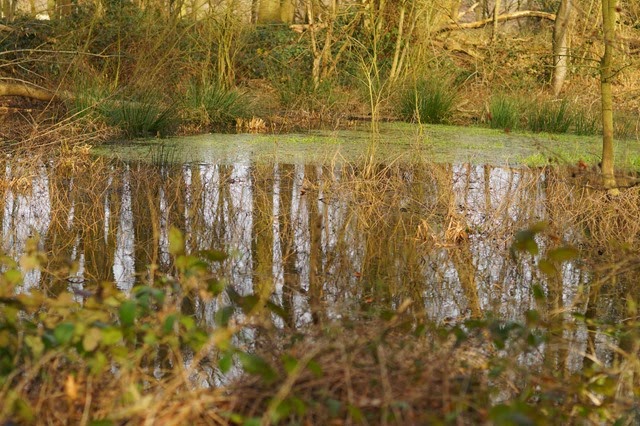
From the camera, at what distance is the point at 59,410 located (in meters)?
2.29

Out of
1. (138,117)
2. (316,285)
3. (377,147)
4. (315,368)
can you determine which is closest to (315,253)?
(316,285)

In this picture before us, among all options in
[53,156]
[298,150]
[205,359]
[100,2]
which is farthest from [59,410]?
[100,2]

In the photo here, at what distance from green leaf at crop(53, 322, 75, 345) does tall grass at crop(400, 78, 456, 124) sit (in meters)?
10.5

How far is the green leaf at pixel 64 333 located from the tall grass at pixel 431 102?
10.5 metres

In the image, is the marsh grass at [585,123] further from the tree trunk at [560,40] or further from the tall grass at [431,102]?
the tree trunk at [560,40]

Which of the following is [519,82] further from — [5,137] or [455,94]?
[5,137]

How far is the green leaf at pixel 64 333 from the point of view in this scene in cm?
223

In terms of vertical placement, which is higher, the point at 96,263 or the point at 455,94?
the point at 455,94

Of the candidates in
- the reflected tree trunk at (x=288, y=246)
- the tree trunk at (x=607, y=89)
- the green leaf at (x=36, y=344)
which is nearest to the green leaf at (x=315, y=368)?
the green leaf at (x=36, y=344)

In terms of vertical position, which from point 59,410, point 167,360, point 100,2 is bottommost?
point 167,360

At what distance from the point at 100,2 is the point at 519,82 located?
700cm

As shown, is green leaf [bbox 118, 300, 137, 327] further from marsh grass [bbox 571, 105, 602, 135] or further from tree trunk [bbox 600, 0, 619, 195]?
marsh grass [bbox 571, 105, 602, 135]

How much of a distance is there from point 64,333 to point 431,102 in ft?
35.2

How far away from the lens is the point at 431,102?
12.6 metres
